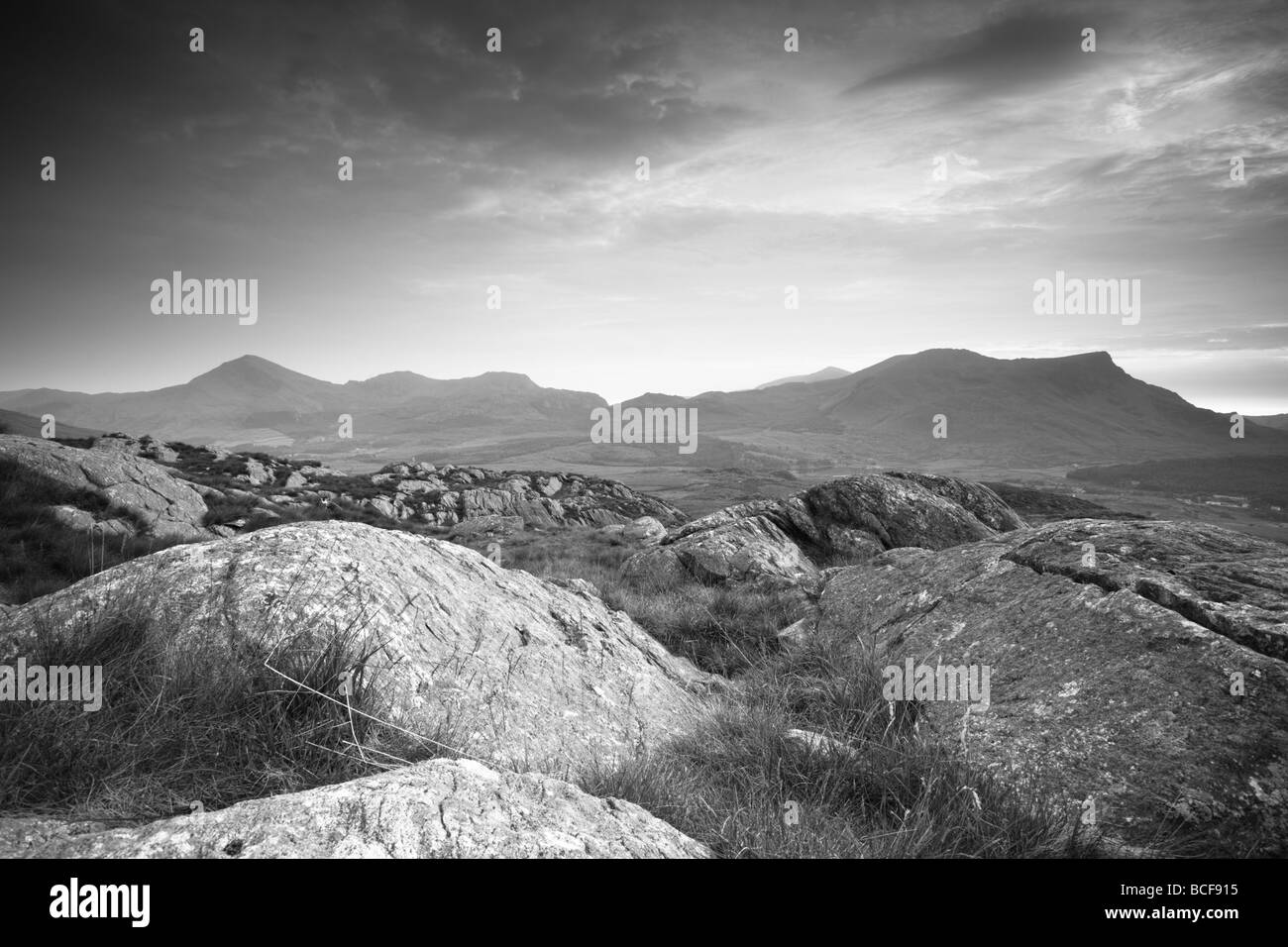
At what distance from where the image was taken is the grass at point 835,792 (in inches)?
112

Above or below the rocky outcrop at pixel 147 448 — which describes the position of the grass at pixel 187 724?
below

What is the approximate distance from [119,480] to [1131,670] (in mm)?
26710

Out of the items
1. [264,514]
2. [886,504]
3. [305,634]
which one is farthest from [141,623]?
[264,514]

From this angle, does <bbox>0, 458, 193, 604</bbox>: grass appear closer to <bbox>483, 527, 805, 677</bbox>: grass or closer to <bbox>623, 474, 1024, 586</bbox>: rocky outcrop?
<bbox>483, 527, 805, 677</bbox>: grass

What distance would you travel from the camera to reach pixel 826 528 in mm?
17875

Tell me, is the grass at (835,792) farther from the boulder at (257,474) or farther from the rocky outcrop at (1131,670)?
the boulder at (257,474)

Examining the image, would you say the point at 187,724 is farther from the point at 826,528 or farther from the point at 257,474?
the point at 257,474

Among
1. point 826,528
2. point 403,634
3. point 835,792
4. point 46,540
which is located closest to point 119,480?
point 46,540

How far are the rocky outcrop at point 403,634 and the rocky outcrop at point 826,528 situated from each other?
8.47 metres

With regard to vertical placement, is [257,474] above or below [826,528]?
above

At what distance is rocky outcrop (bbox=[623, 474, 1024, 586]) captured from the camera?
591 inches

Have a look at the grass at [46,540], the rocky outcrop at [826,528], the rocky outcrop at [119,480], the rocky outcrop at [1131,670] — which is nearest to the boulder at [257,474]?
the rocky outcrop at [119,480]

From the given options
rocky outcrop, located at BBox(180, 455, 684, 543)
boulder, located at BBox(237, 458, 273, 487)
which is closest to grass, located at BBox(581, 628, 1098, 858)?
rocky outcrop, located at BBox(180, 455, 684, 543)

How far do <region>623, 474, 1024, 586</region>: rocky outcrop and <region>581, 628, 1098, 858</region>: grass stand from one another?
32.4ft
